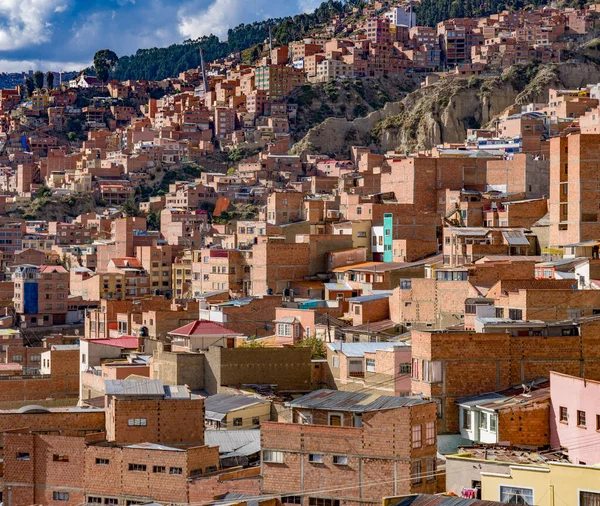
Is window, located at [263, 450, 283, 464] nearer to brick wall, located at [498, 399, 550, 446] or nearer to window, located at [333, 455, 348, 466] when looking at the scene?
window, located at [333, 455, 348, 466]

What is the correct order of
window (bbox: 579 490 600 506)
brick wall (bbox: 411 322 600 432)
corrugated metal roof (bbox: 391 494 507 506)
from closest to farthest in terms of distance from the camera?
window (bbox: 579 490 600 506)
corrugated metal roof (bbox: 391 494 507 506)
brick wall (bbox: 411 322 600 432)

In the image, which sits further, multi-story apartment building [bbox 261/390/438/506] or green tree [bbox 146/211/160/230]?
green tree [bbox 146/211/160/230]

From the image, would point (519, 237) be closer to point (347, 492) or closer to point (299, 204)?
point (299, 204)

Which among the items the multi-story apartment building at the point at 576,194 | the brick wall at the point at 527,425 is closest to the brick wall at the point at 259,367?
the brick wall at the point at 527,425

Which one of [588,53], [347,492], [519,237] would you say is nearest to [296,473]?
[347,492]

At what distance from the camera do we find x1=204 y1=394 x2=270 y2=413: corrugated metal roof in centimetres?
3200

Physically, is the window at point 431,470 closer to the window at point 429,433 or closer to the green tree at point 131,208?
the window at point 429,433

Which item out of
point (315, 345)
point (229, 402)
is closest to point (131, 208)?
point (315, 345)

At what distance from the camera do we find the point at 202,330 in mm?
41719

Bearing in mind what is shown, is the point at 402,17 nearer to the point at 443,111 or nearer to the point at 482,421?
the point at 443,111

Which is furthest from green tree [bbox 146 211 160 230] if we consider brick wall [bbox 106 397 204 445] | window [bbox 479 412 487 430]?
window [bbox 479 412 487 430]

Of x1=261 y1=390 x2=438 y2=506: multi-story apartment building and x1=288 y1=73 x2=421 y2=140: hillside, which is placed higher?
x1=288 y1=73 x2=421 y2=140: hillside

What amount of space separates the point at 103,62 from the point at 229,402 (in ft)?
484

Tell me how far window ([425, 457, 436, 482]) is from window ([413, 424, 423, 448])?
1.40 feet
